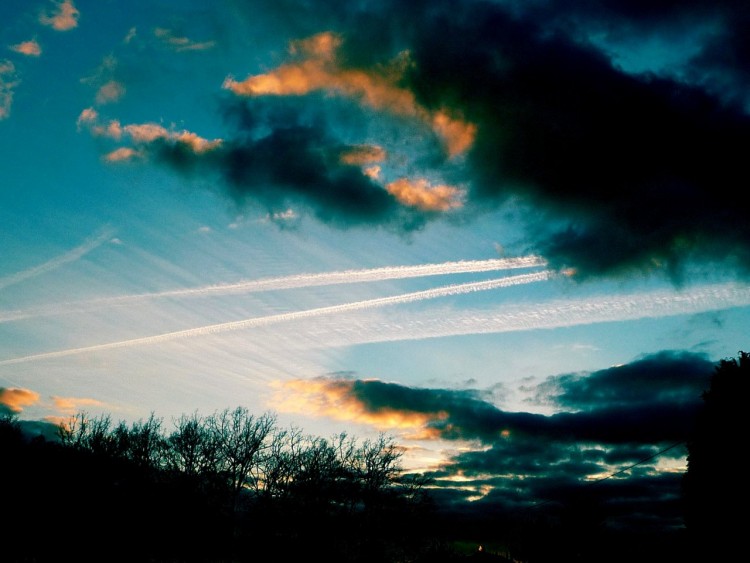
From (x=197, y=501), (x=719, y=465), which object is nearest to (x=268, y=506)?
(x=197, y=501)

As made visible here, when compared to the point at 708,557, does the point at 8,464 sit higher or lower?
higher

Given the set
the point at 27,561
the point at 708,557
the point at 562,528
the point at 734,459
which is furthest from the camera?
the point at 562,528

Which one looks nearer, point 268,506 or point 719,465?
point 719,465

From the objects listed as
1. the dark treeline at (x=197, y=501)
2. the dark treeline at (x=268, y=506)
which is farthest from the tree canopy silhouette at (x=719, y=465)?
the dark treeline at (x=197, y=501)

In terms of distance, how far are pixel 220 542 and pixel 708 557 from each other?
3695 cm

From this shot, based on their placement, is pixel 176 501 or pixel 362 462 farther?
pixel 362 462

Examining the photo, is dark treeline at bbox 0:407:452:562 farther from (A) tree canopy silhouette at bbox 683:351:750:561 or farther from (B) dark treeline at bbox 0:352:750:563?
(A) tree canopy silhouette at bbox 683:351:750:561

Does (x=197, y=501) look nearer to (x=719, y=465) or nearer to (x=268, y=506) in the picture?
(x=268, y=506)

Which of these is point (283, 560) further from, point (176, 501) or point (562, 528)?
point (562, 528)

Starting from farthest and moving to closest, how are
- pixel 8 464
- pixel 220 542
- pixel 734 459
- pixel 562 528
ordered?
pixel 562 528 → pixel 220 542 → pixel 8 464 → pixel 734 459

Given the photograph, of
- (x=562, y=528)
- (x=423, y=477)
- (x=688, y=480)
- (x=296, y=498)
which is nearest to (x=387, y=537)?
(x=423, y=477)

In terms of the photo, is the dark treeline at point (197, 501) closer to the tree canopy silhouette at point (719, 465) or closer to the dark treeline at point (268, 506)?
the dark treeline at point (268, 506)

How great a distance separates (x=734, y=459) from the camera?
26812mm

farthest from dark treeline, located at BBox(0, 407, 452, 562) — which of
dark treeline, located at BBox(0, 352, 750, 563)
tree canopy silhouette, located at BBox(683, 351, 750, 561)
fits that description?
tree canopy silhouette, located at BBox(683, 351, 750, 561)
